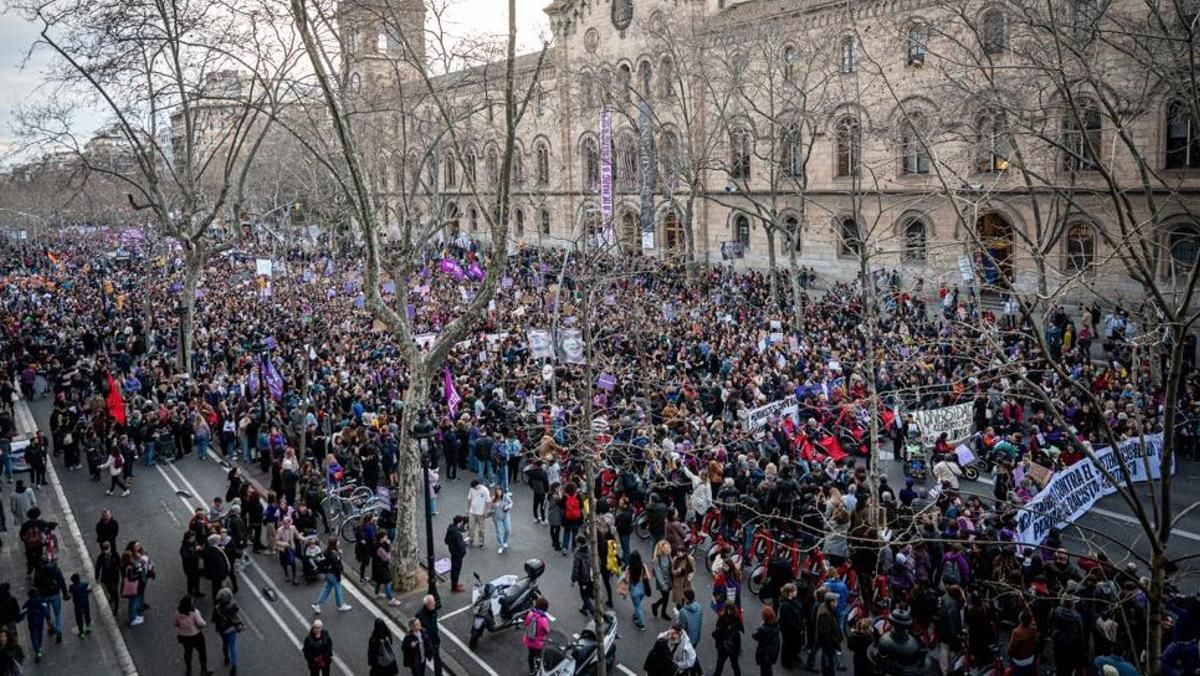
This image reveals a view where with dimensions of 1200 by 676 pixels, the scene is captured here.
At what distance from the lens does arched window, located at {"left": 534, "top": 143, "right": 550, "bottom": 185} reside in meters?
52.3

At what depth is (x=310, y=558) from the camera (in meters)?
14.4

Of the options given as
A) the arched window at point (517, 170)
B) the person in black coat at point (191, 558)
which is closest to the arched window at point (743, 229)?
the arched window at point (517, 170)

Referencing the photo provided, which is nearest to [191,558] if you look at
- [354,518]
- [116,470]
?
[354,518]

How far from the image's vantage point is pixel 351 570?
49.0 feet

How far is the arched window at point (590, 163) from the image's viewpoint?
48062 mm

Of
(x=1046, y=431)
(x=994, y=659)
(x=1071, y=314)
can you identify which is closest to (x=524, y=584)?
(x=994, y=659)

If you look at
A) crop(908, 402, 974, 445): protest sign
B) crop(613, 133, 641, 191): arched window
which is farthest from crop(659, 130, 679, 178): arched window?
crop(908, 402, 974, 445): protest sign

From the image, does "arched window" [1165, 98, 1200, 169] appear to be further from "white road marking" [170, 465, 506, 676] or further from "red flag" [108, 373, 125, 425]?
"red flag" [108, 373, 125, 425]

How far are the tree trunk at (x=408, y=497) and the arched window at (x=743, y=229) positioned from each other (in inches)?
1181

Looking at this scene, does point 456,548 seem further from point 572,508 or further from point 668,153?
point 668,153

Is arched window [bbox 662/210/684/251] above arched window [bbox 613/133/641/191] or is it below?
below

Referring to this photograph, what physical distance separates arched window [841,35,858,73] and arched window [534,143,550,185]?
22254 mm

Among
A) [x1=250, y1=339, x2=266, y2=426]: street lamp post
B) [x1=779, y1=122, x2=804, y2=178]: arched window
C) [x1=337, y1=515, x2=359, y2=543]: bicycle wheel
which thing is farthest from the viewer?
[x1=779, y1=122, x2=804, y2=178]: arched window

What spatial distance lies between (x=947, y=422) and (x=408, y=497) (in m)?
10.6
